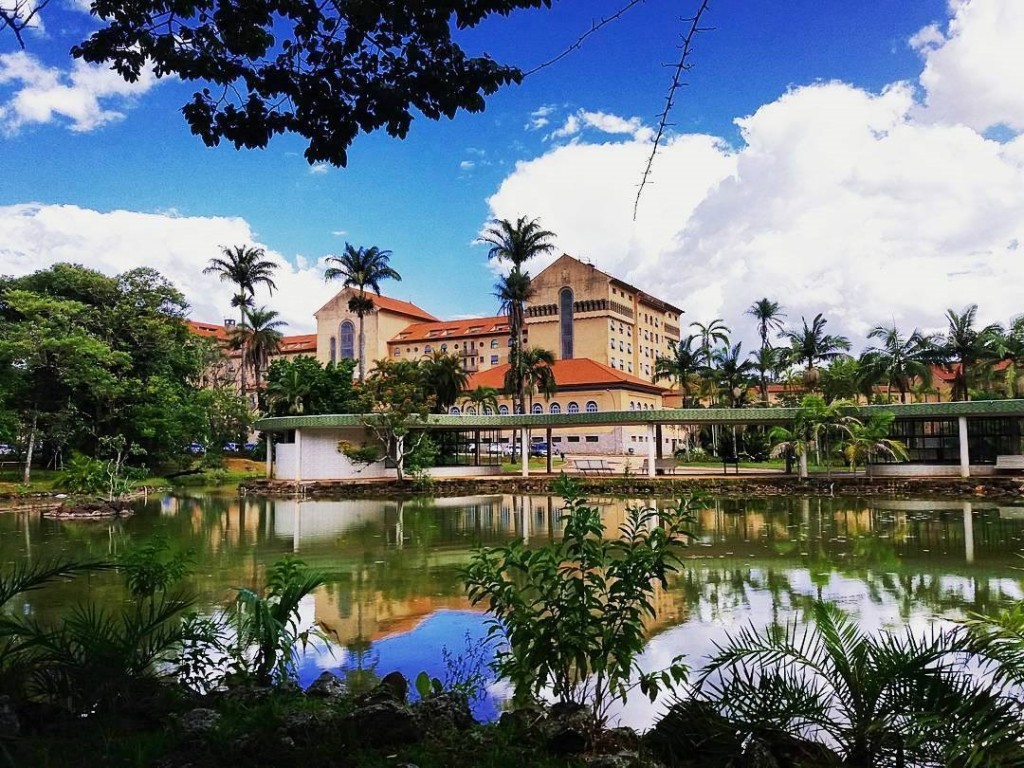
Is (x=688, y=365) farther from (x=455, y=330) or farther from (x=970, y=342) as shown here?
(x=455, y=330)

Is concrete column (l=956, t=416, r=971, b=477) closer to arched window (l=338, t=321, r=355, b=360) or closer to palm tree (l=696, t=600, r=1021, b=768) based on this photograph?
palm tree (l=696, t=600, r=1021, b=768)

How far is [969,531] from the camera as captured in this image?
15.6 meters

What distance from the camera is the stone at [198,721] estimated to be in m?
3.76

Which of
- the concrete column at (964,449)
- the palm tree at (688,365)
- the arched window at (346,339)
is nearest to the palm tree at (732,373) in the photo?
the palm tree at (688,365)

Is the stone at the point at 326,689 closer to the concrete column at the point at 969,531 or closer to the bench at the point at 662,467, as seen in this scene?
the concrete column at the point at 969,531

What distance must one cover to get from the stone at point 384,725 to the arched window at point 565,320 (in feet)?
188

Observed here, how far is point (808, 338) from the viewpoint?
1790 inches

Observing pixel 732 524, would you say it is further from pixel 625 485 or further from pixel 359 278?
pixel 359 278

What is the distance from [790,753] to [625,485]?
25342 mm

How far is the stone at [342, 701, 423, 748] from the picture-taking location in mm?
3811

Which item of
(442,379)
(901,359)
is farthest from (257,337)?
(901,359)

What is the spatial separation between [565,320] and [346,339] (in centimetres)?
2200

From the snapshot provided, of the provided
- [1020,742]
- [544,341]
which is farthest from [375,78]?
[544,341]

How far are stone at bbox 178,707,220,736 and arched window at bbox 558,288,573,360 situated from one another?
57199mm
